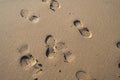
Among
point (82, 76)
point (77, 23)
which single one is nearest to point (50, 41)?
point (77, 23)

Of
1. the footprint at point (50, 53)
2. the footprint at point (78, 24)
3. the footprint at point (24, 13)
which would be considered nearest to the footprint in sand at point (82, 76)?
the footprint at point (50, 53)

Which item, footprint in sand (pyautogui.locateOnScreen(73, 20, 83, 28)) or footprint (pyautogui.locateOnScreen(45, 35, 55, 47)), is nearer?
footprint (pyautogui.locateOnScreen(45, 35, 55, 47))

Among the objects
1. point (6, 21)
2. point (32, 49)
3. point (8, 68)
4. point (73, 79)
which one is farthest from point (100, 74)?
point (6, 21)

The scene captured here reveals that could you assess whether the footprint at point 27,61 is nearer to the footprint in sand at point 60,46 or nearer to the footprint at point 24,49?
the footprint at point 24,49

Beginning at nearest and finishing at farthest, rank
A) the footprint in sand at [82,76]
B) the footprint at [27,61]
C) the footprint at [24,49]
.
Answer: the footprint in sand at [82,76] < the footprint at [27,61] < the footprint at [24,49]

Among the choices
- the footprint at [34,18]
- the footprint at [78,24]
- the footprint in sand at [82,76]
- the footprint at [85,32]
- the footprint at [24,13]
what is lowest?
the footprint in sand at [82,76]

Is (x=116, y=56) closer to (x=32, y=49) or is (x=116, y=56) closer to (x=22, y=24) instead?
(x=32, y=49)

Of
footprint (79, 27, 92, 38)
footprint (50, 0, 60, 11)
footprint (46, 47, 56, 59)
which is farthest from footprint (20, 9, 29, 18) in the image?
footprint (79, 27, 92, 38)

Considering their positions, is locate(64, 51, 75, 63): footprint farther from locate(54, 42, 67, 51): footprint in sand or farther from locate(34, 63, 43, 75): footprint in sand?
locate(34, 63, 43, 75): footprint in sand
